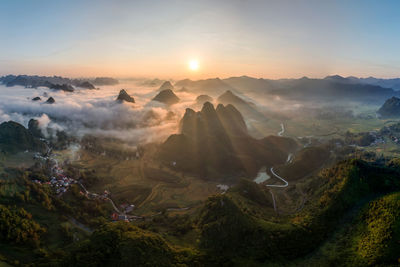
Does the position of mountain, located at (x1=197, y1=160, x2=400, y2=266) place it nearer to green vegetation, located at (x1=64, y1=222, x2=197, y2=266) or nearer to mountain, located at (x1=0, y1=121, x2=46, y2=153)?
green vegetation, located at (x1=64, y1=222, x2=197, y2=266)

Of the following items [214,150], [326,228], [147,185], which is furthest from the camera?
[214,150]

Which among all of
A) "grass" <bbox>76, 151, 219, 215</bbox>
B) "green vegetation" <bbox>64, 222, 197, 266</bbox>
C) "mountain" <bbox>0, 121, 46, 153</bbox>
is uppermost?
"mountain" <bbox>0, 121, 46, 153</bbox>

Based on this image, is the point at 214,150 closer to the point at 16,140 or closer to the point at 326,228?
the point at 326,228

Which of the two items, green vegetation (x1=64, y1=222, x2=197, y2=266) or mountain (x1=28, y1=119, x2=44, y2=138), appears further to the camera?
mountain (x1=28, y1=119, x2=44, y2=138)

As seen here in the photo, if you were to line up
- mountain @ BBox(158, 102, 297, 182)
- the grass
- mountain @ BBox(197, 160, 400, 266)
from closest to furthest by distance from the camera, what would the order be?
mountain @ BBox(197, 160, 400, 266) → the grass → mountain @ BBox(158, 102, 297, 182)

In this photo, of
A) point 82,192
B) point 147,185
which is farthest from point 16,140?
point 147,185

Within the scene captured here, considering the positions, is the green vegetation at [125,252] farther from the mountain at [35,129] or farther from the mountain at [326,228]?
the mountain at [35,129]

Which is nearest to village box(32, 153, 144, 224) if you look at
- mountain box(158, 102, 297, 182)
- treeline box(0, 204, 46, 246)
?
treeline box(0, 204, 46, 246)

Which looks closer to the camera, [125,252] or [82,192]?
[125,252]
